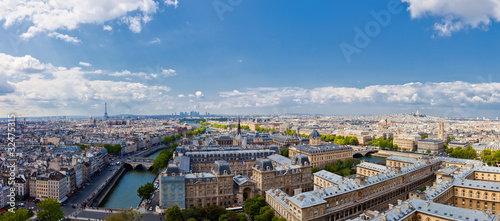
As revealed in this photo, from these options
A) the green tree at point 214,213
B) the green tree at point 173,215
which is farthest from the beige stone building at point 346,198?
the green tree at point 173,215

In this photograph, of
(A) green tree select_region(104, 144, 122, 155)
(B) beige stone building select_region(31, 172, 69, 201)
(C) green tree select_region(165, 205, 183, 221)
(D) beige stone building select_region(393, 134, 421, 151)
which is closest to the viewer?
(C) green tree select_region(165, 205, 183, 221)

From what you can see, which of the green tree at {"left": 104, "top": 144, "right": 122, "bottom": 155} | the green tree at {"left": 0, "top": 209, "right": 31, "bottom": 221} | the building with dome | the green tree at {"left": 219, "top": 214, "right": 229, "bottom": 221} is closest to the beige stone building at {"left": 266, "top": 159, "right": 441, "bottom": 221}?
the green tree at {"left": 219, "top": 214, "right": 229, "bottom": 221}

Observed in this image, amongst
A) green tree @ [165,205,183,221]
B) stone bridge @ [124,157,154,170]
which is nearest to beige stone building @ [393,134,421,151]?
stone bridge @ [124,157,154,170]

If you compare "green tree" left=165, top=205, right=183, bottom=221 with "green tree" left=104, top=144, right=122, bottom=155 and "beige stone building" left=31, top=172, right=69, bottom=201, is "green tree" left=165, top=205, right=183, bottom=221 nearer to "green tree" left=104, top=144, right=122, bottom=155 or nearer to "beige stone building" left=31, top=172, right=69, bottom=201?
"beige stone building" left=31, top=172, right=69, bottom=201

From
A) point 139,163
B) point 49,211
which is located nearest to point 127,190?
point 139,163

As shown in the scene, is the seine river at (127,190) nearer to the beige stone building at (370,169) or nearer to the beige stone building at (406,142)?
the beige stone building at (370,169)

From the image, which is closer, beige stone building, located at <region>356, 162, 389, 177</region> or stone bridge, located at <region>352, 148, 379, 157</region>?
beige stone building, located at <region>356, 162, 389, 177</region>

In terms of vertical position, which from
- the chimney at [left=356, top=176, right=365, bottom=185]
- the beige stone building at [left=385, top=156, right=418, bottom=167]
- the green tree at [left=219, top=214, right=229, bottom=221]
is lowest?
the green tree at [left=219, top=214, right=229, bottom=221]

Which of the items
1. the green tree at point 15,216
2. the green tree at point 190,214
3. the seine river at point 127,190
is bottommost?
the seine river at point 127,190

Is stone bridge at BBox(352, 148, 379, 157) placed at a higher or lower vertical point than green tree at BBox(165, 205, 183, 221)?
lower

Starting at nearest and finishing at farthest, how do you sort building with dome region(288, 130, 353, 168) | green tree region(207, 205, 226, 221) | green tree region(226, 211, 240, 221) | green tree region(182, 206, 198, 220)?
1. green tree region(226, 211, 240, 221)
2. green tree region(182, 206, 198, 220)
3. green tree region(207, 205, 226, 221)
4. building with dome region(288, 130, 353, 168)

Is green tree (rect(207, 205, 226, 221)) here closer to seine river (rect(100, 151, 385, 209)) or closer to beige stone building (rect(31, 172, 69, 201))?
seine river (rect(100, 151, 385, 209))
